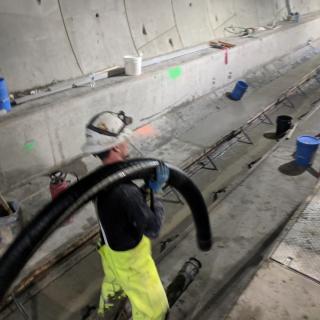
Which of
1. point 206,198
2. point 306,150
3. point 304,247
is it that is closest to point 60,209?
point 304,247

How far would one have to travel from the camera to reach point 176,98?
6.59 m

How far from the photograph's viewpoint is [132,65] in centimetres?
552

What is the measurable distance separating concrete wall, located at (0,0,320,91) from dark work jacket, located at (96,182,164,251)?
10.7 feet

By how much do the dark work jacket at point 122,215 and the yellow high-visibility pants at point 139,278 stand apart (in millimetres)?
92

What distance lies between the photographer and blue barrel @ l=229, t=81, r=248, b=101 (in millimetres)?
7508

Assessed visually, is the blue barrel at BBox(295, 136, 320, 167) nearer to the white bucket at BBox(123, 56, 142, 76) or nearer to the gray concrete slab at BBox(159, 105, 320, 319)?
the gray concrete slab at BBox(159, 105, 320, 319)

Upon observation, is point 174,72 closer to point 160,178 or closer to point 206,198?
point 206,198

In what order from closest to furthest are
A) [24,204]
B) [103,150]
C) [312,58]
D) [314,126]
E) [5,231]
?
1. [103,150]
2. [5,231]
3. [24,204]
4. [314,126]
5. [312,58]

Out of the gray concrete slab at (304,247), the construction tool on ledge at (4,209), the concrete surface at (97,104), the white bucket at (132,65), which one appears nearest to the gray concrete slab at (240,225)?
the gray concrete slab at (304,247)

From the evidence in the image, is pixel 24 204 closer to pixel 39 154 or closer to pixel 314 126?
pixel 39 154

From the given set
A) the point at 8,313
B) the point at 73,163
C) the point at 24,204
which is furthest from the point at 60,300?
the point at 73,163

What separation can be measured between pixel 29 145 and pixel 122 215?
2.56m

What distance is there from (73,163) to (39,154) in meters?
0.59

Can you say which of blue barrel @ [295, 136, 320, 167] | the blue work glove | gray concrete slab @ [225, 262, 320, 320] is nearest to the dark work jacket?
the blue work glove
